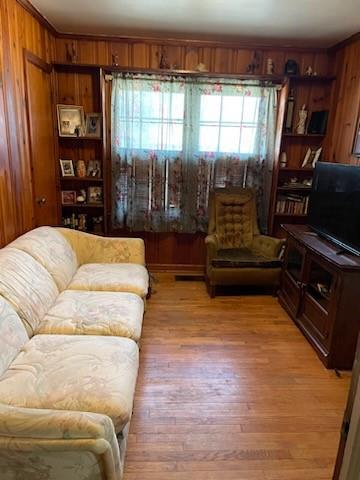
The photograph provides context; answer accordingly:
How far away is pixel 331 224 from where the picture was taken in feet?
9.39

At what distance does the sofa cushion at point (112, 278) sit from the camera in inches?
101

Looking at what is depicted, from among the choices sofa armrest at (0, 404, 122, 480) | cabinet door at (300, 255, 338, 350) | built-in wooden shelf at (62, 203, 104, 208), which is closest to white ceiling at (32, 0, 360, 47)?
built-in wooden shelf at (62, 203, 104, 208)

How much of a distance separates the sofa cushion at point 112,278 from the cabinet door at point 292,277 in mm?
1346

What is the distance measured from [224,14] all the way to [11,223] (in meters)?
2.46

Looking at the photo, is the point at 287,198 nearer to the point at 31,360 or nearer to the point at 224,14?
the point at 224,14

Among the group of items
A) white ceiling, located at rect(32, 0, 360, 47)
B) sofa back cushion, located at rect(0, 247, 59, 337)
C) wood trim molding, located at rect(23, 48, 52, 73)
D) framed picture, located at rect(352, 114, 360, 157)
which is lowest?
sofa back cushion, located at rect(0, 247, 59, 337)

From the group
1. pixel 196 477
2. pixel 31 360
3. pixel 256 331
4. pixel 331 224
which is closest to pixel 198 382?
pixel 196 477

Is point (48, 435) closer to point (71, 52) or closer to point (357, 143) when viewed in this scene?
point (357, 143)

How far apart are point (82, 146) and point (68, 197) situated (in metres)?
0.60

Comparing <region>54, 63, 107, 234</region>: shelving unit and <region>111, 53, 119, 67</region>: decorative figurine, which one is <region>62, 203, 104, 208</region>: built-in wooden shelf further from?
<region>111, 53, 119, 67</region>: decorative figurine

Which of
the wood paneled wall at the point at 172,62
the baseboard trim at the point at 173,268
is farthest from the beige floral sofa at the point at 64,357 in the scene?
the baseboard trim at the point at 173,268

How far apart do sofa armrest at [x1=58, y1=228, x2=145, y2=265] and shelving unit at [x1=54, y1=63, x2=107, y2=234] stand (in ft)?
2.70

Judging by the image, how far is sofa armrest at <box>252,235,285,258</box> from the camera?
3.56 metres

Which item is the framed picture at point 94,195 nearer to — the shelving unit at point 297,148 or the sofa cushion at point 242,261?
the sofa cushion at point 242,261
